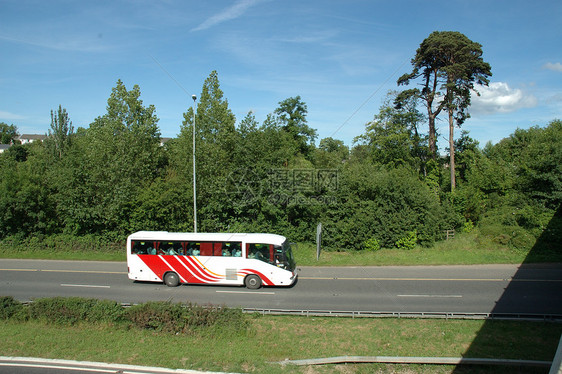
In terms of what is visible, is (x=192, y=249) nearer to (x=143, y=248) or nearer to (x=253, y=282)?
(x=143, y=248)

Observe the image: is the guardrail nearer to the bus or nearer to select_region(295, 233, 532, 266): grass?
the bus

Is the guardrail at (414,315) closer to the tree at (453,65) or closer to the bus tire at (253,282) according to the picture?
the bus tire at (253,282)

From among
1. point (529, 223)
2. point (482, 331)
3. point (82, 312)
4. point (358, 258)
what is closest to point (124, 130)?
point (82, 312)

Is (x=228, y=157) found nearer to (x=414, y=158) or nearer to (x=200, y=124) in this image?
(x=200, y=124)

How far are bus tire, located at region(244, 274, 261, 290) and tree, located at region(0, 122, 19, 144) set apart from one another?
139 m

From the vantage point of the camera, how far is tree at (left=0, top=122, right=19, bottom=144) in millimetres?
120281

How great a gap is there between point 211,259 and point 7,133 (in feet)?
472

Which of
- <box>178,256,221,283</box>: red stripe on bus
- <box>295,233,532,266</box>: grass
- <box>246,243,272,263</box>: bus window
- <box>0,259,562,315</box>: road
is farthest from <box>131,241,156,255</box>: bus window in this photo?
<box>295,233,532,266</box>: grass

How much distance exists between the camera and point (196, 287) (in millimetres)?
15781

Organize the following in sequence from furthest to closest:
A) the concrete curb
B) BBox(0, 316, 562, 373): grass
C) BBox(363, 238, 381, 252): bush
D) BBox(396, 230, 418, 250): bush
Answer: BBox(396, 230, 418, 250): bush → BBox(363, 238, 381, 252): bush → BBox(0, 316, 562, 373): grass → the concrete curb

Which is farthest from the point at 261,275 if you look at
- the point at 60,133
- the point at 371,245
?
the point at 60,133

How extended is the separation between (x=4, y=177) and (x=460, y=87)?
34403 millimetres

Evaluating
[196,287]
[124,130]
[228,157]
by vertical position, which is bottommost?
[196,287]

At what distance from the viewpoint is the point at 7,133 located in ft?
404
